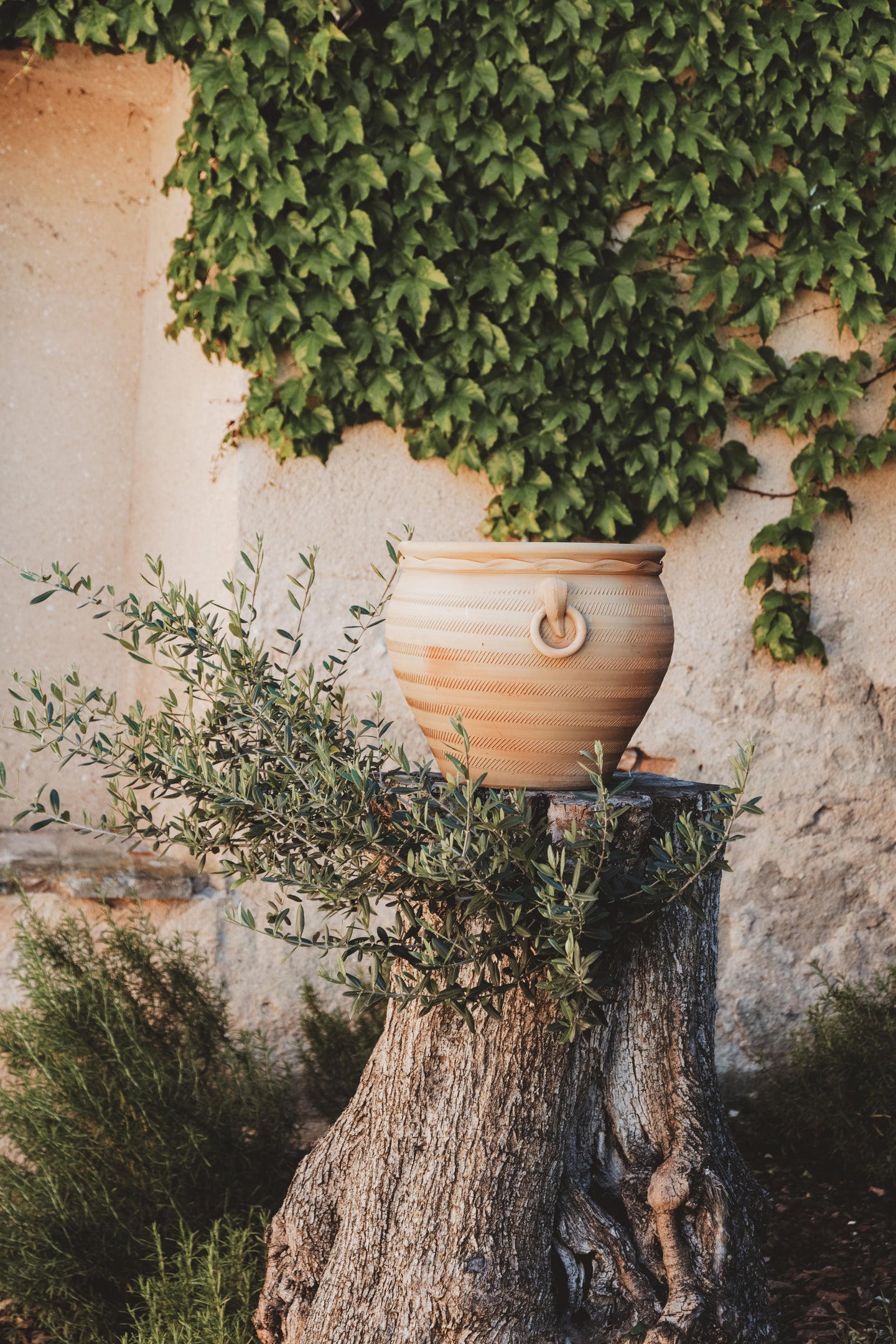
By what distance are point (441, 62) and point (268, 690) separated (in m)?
2.20

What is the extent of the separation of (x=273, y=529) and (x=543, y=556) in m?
1.63

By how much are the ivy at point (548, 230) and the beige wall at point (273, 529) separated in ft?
0.40

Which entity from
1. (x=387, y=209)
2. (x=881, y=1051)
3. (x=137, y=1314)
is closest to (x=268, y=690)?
(x=137, y=1314)

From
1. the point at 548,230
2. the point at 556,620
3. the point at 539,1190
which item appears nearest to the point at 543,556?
the point at 556,620

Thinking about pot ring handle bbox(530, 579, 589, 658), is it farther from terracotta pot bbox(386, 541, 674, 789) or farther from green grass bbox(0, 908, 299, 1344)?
green grass bbox(0, 908, 299, 1344)

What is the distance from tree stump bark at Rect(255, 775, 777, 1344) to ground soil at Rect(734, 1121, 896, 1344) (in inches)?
15.1

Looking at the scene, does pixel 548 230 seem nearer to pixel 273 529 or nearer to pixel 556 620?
pixel 273 529

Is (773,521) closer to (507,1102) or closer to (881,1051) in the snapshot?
(881,1051)

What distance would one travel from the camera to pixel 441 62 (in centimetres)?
315

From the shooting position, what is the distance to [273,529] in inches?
129

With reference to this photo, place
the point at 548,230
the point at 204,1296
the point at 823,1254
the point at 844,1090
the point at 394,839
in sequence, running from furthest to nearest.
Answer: the point at 548,230 < the point at 844,1090 < the point at 823,1254 < the point at 204,1296 < the point at 394,839

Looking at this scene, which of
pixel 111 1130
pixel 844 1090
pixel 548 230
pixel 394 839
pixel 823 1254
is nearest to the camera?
pixel 394 839

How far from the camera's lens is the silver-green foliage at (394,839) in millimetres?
1629

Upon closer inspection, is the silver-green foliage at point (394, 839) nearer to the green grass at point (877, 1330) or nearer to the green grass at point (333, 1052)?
the green grass at point (877, 1330)
